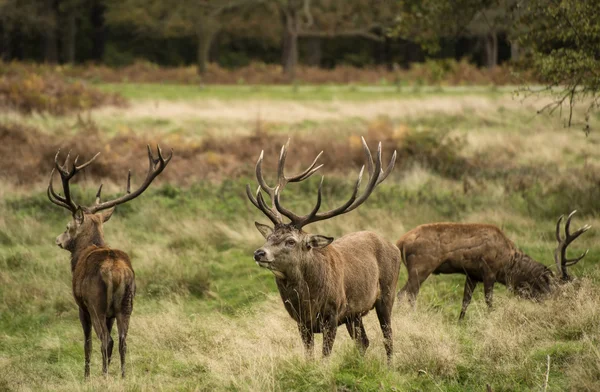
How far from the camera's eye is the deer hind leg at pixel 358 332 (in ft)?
28.3

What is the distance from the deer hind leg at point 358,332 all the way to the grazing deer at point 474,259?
1934 mm

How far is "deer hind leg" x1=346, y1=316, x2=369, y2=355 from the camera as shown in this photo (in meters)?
8.64

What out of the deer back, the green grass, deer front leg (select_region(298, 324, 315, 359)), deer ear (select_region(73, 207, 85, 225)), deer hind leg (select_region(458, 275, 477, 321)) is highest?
the green grass

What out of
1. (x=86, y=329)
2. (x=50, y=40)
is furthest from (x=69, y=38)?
(x=86, y=329)

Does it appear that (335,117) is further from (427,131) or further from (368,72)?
(368,72)

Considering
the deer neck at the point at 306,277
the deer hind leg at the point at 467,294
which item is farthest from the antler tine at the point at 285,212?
the deer hind leg at the point at 467,294

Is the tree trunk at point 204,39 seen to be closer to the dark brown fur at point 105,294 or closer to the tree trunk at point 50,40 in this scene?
the tree trunk at point 50,40

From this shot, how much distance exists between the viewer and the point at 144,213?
15547mm

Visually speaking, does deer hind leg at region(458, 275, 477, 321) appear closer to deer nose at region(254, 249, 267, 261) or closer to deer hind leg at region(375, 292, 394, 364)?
deer hind leg at region(375, 292, 394, 364)

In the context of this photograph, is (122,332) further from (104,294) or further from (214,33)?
(214,33)

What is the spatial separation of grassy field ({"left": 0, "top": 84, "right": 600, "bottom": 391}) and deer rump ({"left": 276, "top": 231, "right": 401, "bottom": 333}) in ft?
1.23

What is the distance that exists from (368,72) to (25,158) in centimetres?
2934

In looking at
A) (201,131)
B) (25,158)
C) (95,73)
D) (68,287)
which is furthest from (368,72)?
(68,287)

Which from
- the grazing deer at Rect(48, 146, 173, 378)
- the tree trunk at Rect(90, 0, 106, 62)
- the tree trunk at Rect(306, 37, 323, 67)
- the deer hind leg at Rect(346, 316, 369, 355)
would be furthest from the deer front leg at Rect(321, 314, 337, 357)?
the tree trunk at Rect(90, 0, 106, 62)
